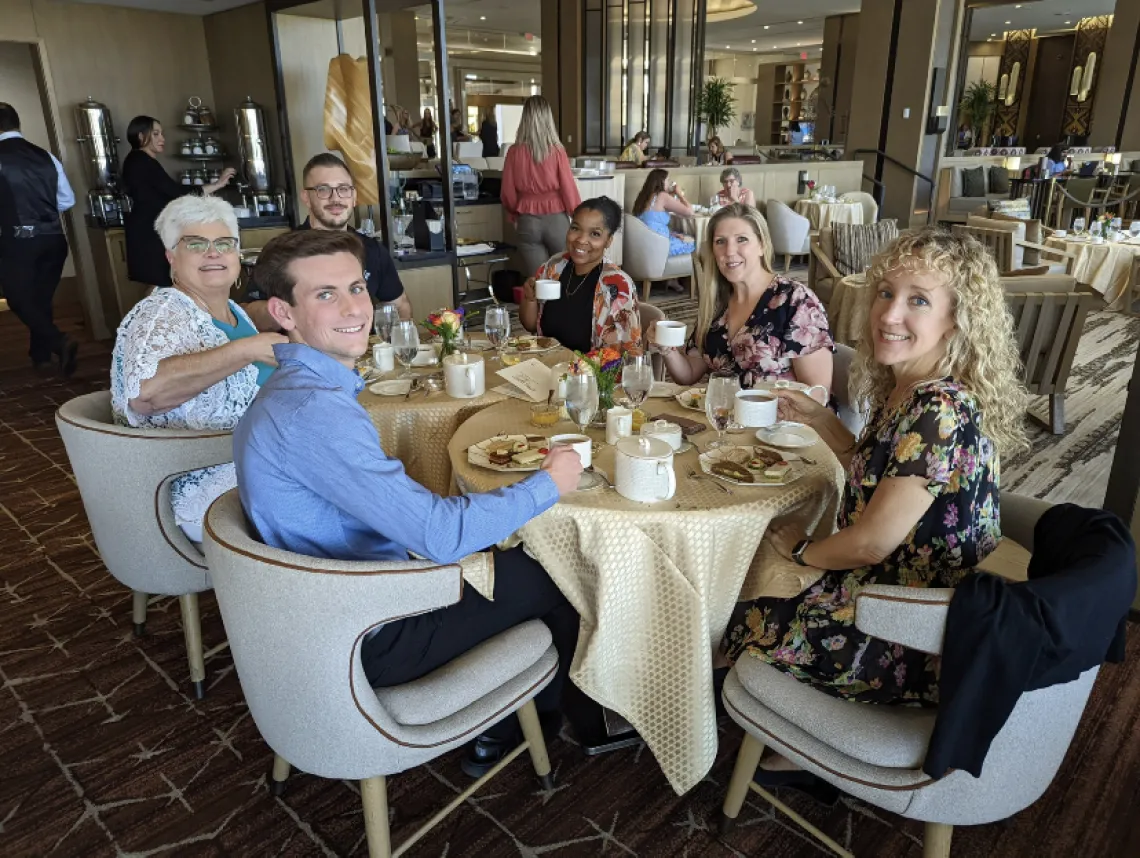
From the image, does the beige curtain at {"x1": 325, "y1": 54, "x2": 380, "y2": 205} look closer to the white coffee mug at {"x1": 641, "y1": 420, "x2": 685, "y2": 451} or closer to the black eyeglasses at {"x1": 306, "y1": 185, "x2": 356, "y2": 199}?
the black eyeglasses at {"x1": 306, "y1": 185, "x2": 356, "y2": 199}

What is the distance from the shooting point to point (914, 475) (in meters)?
1.46

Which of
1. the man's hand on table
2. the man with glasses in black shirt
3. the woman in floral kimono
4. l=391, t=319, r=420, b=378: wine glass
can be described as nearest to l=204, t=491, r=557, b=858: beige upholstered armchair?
the man's hand on table

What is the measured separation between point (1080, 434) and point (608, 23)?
32.0 ft

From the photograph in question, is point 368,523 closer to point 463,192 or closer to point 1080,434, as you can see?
point 1080,434

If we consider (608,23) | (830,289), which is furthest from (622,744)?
(608,23)

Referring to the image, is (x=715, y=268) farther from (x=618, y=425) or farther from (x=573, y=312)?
(x=618, y=425)

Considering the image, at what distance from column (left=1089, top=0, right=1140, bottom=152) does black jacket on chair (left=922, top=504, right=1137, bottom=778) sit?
15.8 m

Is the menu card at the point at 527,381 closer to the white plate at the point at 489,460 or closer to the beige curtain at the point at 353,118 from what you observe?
the white plate at the point at 489,460

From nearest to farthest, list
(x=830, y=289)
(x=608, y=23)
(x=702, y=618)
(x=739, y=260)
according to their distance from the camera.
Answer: (x=702, y=618) → (x=739, y=260) → (x=830, y=289) → (x=608, y=23)

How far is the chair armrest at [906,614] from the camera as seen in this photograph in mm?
1247

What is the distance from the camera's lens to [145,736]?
7.04 feet

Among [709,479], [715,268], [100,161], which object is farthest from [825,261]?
[100,161]

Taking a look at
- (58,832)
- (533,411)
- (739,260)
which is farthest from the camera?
(739,260)

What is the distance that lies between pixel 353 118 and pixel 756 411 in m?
4.14
